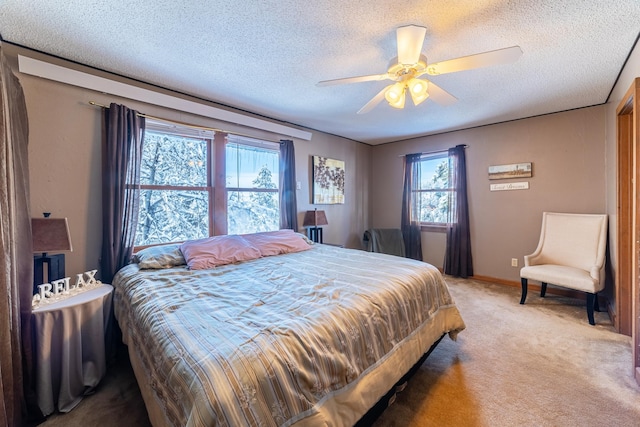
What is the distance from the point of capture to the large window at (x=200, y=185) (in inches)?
105

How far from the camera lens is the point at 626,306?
2.37m

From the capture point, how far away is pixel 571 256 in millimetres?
3154

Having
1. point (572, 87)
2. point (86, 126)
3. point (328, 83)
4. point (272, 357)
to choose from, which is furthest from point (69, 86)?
point (572, 87)

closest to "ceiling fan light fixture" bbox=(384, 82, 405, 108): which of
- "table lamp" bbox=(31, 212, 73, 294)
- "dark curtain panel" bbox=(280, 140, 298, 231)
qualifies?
"dark curtain panel" bbox=(280, 140, 298, 231)

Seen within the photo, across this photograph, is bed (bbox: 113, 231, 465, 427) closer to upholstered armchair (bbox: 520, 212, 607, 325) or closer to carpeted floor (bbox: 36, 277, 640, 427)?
carpeted floor (bbox: 36, 277, 640, 427)

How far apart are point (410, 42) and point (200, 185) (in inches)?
98.8

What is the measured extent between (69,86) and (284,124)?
7.47 ft

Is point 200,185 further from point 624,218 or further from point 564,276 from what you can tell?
point 624,218

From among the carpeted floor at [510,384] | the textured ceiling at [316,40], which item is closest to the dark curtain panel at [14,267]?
the carpeted floor at [510,384]

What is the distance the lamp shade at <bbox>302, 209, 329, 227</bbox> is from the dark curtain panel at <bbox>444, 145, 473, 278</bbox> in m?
2.15

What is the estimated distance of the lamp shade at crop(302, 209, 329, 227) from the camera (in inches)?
150

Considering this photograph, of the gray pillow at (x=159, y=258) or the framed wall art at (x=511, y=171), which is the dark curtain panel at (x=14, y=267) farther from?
the framed wall art at (x=511, y=171)

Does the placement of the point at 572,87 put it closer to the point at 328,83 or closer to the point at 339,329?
the point at 328,83

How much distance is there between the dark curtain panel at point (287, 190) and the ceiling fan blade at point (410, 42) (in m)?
2.20
